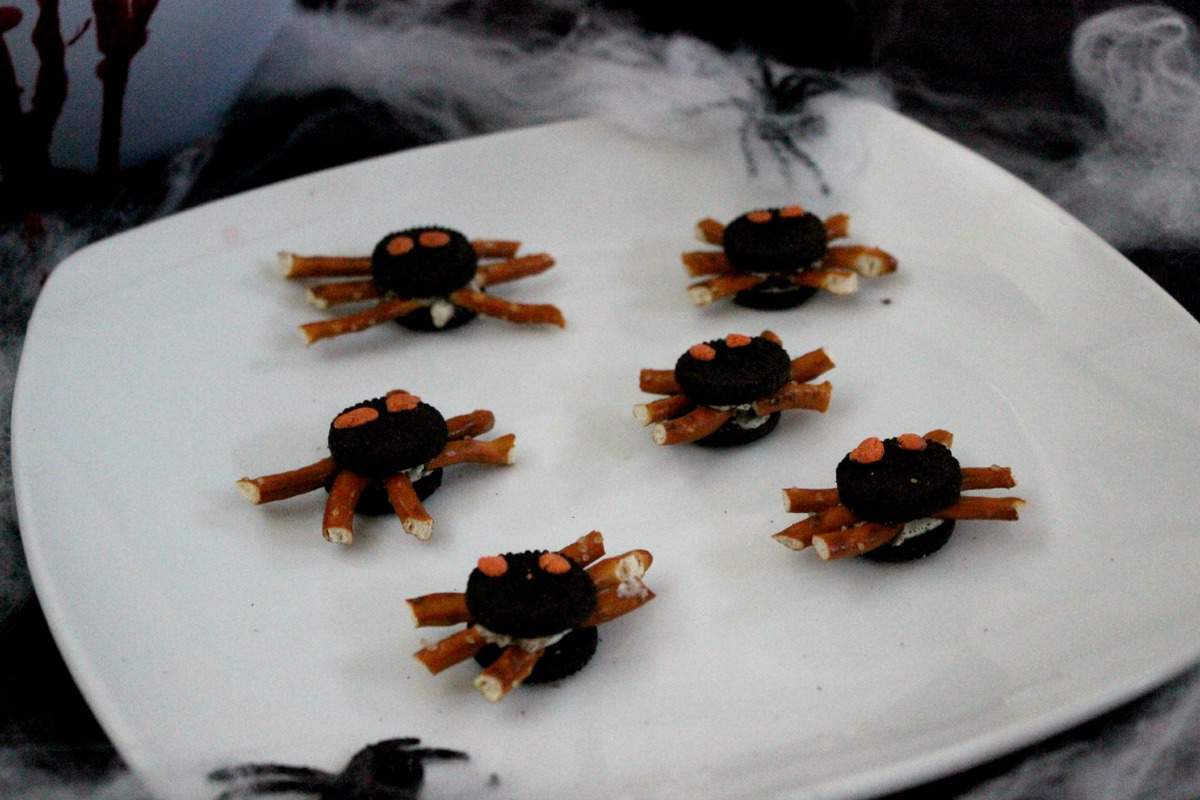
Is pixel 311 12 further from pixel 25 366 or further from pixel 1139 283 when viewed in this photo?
pixel 1139 283

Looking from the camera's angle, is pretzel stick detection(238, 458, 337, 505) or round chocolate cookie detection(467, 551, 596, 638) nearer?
round chocolate cookie detection(467, 551, 596, 638)

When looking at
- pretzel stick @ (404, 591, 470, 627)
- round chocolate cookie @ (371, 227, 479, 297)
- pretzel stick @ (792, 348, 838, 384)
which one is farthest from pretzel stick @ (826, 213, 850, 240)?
pretzel stick @ (404, 591, 470, 627)

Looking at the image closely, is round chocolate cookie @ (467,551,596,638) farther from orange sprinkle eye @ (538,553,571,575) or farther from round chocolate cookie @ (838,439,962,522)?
round chocolate cookie @ (838,439,962,522)

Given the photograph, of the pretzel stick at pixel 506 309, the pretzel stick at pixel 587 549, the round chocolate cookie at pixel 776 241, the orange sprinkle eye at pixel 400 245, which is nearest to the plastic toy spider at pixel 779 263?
the round chocolate cookie at pixel 776 241

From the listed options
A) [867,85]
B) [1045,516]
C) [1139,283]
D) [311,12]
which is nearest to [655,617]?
[1045,516]

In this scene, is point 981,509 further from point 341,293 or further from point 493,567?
point 341,293

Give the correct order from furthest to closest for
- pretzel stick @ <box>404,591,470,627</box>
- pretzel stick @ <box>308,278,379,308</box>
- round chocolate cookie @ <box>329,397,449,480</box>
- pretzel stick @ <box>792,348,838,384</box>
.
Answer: pretzel stick @ <box>308,278,379,308</box> < pretzel stick @ <box>792,348,838,384</box> < round chocolate cookie @ <box>329,397,449,480</box> < pretzel stick @ <box>404,591,470,627</box>
